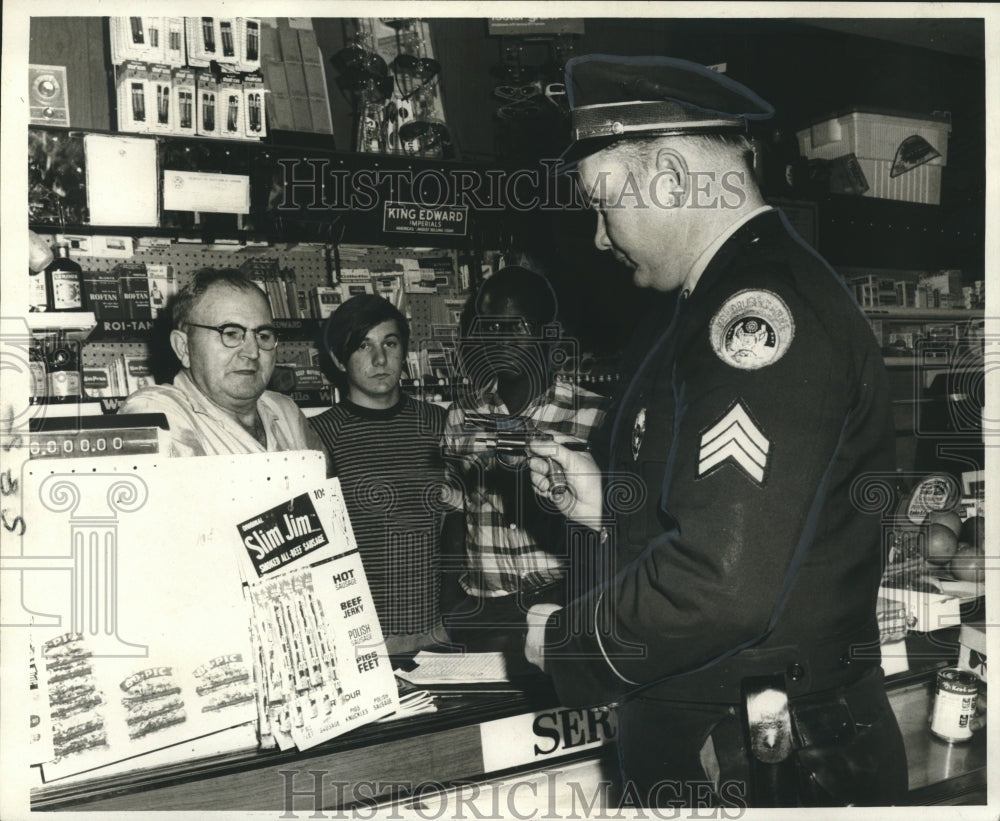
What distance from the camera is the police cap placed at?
1817 millimetres

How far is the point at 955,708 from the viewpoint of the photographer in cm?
231

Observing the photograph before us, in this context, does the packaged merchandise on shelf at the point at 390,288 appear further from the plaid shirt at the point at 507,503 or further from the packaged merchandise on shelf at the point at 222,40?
the packaged merchandise on shelf at the point at 222,40

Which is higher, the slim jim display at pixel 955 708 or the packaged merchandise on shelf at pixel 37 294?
the packaged merchandise on shelf at pixel 37 294

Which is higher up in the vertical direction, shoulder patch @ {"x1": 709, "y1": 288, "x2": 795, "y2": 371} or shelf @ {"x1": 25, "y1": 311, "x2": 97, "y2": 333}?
shelf @ {"x1": 25, "y1": 311, "x2": 97, "y2": 333}

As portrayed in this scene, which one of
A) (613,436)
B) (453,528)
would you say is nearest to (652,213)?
(613,436)

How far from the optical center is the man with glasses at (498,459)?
2.34 metres

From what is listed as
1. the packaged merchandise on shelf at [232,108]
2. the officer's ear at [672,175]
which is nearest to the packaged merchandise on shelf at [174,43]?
the packaged merchandise on shelf at [232,108]

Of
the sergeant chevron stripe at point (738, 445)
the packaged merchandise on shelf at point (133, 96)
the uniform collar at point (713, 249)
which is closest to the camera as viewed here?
the sergeant chevron stripe at point (738, 445)

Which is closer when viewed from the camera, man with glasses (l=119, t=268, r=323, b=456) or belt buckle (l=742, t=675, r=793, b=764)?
belt buckle (l=742, t=675, r=793, b=764)

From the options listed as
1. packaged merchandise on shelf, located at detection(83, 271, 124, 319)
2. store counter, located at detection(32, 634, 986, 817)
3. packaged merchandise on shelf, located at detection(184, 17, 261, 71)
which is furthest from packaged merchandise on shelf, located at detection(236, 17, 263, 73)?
store counter, located at detection(32, 634, 986, 817)

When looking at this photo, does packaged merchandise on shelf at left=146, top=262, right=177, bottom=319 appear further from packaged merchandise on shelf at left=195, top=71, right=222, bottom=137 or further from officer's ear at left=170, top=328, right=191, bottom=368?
packaged merchandise on shelf at left=195, top=71, right=222, bottom=137

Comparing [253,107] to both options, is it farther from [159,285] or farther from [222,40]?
[159,285]

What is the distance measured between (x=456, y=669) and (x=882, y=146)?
6.67ft

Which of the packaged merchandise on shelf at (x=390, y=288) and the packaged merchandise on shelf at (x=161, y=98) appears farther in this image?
the packaged merchandise on shelf at (x=390, y=288)
